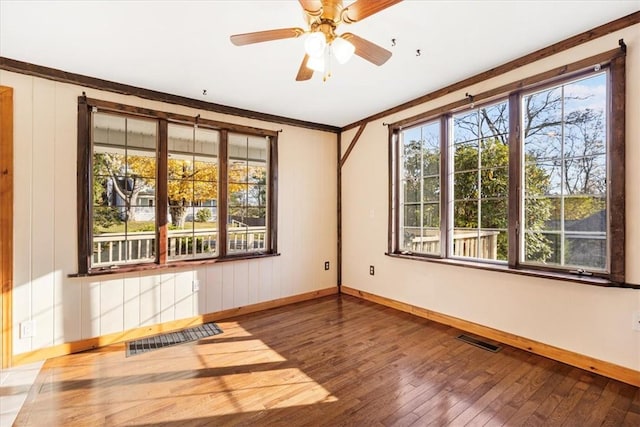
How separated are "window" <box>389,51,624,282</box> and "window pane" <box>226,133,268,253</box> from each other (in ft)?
6.56

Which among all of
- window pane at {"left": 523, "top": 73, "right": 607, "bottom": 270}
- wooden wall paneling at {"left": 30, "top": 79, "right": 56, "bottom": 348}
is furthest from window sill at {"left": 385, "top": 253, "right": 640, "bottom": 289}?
wooden wall paneling at {"left": 30, "top": 79, "right": 56, "bottom": 348}

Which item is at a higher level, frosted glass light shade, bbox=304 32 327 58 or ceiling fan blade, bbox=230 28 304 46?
ceiling fan blade, bbox=230 28 304 46

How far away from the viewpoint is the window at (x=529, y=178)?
2.45m

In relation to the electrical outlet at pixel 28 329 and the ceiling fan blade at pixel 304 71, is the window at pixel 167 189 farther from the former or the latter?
the ceiling fan blade at pixel 304 71

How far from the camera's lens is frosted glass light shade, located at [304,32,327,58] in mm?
1715

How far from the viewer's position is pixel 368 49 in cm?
203

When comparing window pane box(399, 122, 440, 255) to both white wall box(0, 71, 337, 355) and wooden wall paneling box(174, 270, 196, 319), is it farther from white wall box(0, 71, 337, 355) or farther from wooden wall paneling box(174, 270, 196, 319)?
wooden wall paneling box(174, 270, 196, 319)

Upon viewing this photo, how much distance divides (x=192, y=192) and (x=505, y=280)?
355cm

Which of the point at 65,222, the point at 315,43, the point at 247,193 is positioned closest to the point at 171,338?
the point at 65,222

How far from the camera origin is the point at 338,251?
5039 mm

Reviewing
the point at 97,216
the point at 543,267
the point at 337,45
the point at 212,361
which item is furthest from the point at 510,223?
the point at 97,216

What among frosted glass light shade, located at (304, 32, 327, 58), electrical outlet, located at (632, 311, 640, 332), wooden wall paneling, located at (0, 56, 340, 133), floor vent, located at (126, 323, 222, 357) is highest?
wooden wall paneling, located at (0, 56, 340, 133)

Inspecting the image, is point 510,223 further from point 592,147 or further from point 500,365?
point 500,365

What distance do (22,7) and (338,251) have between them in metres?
4.26
